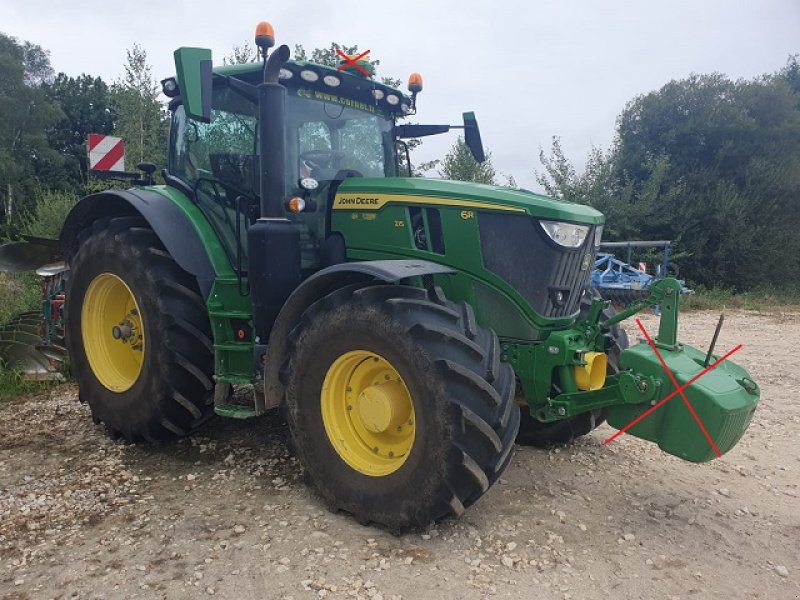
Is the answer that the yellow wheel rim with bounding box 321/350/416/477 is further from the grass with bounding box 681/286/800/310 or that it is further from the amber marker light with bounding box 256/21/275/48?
the grass with bounding box 681/286/800/310

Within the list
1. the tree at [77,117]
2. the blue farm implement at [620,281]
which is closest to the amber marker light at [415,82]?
the blue farm implement at [620,281]

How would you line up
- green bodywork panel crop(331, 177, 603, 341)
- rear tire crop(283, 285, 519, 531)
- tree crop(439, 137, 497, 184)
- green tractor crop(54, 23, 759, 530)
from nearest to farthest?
rear tire crop(283, 285, 519, 531) < green tractor crop(54, 23, 759, 530) < green bodywork panel crop(331, 177, 603, 341) < tree crop(439, 137, 497, 184)

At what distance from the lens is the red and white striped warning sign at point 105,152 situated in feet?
19.7

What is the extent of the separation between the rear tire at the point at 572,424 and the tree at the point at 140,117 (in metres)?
10.0

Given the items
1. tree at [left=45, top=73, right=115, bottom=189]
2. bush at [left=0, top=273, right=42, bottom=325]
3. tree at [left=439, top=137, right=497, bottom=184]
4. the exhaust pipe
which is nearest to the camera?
the exhaust pipe

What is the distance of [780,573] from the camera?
288 cm

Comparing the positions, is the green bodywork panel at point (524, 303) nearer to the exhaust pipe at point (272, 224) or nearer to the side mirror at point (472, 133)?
the exhaust pipe at point (272, 224)

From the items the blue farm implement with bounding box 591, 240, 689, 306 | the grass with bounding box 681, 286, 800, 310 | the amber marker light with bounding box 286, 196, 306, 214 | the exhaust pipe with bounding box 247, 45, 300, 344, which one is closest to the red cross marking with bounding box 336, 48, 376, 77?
the exhaust pipe with bounding box 247, 45, 300, 344

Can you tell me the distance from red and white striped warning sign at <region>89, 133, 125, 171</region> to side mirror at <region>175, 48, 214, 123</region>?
3.18 meters

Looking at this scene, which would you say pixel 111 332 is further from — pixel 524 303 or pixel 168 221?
pixel 524 303

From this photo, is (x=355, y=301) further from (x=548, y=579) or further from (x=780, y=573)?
(x=780, y=573)

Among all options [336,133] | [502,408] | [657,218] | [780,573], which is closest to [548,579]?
[502,408]

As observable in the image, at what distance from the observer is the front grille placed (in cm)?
338

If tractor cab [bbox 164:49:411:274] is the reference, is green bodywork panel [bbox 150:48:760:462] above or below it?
below
